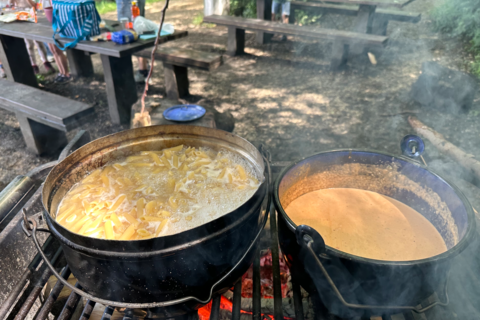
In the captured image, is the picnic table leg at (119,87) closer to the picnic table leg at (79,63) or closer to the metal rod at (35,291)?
the picnic table leg at (79,63)

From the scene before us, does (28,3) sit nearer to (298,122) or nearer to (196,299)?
(298,122)

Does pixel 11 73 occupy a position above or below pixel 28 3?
below

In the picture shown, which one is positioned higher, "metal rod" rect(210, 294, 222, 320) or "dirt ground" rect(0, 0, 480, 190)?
"metal rod" rect(210, 294, 222, 320)

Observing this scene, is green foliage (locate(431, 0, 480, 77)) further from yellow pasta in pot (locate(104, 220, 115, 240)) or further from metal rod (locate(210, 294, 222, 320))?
yellow pasta in pot (locate(104, 220, 115, 240))

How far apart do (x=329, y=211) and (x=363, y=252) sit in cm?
44

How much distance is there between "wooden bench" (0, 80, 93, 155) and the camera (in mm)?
4324

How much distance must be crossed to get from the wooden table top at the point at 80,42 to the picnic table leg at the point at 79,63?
3.91 ft

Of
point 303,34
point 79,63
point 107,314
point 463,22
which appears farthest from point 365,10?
point 107,314

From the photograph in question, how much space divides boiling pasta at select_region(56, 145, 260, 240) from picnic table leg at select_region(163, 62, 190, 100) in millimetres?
4168

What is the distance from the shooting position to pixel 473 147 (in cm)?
508

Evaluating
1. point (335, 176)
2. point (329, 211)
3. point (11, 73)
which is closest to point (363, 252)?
point (329, 211)

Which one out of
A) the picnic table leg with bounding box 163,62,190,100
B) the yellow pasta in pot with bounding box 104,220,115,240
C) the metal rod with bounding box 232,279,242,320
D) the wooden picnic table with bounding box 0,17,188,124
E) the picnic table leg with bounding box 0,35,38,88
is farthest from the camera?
the picnic table leg with bounding box 0,35,38,88

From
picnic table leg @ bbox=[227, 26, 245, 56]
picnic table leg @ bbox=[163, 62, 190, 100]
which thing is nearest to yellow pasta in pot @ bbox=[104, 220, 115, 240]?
picnic table leg @ bbox=[163, 62, 190, 100]

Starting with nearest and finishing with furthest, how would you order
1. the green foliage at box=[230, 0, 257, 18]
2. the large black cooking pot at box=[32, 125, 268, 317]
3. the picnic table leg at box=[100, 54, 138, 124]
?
the large black cooking pot at box=[32, 125, 268, 317] → the picnic table leg at box=[100, 54, 138, 124] → the green foliage at box=[230, 0, 257, 18]
